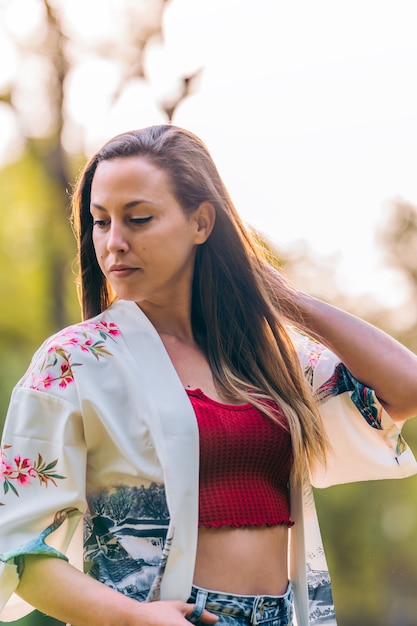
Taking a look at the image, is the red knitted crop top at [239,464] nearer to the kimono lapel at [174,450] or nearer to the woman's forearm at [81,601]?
the kimono lapel at [174,450]

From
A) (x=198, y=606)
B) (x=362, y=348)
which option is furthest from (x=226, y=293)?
(x=198, y=606)

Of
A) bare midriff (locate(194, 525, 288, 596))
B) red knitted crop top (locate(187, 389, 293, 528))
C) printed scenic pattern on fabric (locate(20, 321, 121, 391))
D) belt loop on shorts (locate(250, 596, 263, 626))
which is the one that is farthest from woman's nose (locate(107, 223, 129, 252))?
belt loop on shorts (locate(250, 596, 263, 626))

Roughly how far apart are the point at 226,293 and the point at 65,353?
44cm

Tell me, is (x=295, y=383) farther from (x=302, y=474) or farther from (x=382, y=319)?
(x=382, y=319)

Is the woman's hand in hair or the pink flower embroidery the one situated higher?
the woman's hand in hair

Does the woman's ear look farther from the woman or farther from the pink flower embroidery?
the pink flower embroidery

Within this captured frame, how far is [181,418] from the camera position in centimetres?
162

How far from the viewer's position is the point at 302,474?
1.81 m

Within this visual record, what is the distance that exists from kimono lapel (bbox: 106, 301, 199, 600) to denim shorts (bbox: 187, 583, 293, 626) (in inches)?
1.2

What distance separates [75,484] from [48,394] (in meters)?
0.14

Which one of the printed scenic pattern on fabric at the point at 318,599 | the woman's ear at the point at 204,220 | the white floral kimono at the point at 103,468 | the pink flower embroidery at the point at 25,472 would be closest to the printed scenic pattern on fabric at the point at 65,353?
the white floral kimono at the point at 103,468

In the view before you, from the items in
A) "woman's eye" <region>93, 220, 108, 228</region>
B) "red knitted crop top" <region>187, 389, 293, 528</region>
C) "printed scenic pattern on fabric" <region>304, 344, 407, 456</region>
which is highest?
"woman's eye" <region>93, 220, 108, 228</region>

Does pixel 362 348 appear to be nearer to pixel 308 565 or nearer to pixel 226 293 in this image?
pixel 226 293

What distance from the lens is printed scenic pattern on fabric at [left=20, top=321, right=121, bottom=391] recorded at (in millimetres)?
1594
